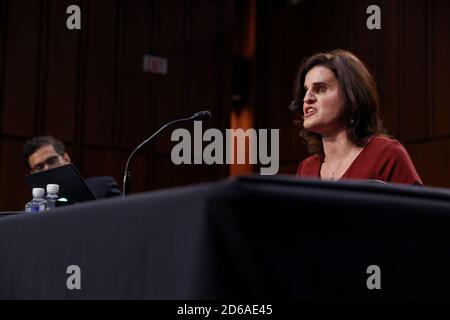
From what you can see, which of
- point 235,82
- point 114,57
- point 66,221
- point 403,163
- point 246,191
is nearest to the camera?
point 246,191

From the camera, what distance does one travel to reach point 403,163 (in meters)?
2.04

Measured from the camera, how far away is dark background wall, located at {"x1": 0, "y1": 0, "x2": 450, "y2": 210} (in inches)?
210

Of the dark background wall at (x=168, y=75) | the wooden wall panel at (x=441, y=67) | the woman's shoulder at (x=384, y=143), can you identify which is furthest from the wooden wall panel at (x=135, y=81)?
the woman's shoulder at (x=384, y=143)

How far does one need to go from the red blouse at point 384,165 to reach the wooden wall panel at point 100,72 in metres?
3.92

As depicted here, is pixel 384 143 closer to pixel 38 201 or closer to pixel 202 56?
pixel 38 201

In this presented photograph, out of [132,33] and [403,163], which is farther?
[132,33]

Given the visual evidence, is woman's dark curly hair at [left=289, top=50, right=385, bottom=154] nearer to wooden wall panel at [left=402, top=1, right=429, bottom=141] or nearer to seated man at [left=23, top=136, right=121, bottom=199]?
seated man at [left=23, top=136, right=121, bottom=199]

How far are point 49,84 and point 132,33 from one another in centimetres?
94

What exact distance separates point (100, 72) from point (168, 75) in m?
0.67

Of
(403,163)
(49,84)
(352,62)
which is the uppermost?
(49,84)

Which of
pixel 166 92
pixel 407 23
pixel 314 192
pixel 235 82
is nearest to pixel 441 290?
pixel 314 192

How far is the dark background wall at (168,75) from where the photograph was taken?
5.33m

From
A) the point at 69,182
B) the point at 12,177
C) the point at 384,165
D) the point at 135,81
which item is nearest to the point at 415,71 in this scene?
the point at 135,81
